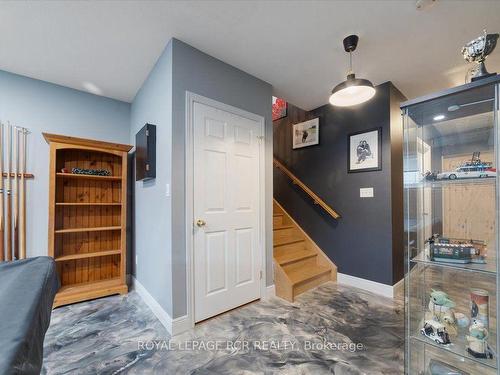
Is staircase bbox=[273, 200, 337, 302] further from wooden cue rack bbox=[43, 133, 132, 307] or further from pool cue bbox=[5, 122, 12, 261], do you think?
pool cue bbox=[5, 122, 12, 261]

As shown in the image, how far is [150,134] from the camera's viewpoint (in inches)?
88.6

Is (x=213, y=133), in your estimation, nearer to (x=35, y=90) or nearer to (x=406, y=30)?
(x=406, y=30)

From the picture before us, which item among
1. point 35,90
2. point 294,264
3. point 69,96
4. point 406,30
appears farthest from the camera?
point 294,264

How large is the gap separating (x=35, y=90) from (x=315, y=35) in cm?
319

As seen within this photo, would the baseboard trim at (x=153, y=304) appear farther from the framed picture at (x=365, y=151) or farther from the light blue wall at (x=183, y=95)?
the framed picture at (x=365, y=151)

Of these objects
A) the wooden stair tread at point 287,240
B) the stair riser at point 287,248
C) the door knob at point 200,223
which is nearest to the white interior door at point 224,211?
the door knob at point 200,223

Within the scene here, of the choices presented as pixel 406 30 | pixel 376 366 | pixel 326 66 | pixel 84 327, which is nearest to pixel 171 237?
pixel 84 327

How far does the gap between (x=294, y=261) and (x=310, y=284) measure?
13.5 inches

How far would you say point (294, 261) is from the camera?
303 cm

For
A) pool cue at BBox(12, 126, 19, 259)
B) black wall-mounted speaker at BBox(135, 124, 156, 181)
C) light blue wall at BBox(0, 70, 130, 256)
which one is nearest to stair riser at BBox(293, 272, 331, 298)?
black wall-mounted speaker at BBox(135, 124, 156, 181)

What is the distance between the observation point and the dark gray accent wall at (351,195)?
8.95 feet

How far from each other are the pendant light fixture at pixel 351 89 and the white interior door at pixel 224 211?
0.95 meters

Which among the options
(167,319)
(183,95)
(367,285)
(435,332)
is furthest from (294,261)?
(183,95)

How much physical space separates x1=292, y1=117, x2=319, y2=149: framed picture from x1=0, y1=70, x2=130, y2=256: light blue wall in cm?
301
